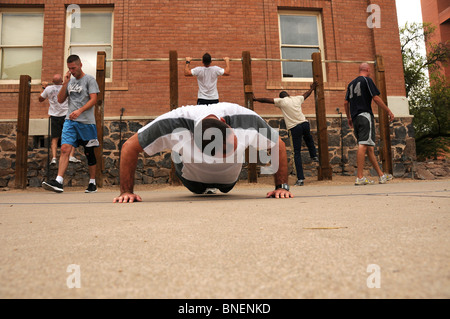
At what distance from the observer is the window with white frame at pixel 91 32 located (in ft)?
24.3

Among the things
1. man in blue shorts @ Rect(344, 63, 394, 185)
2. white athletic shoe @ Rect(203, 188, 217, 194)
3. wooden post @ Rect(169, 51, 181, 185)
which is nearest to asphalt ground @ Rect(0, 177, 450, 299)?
white athletic shoe @ Rect(203, 188, 217, 194)

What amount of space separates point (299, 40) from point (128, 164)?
674 centimetres

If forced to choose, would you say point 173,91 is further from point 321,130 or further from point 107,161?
point 321,130

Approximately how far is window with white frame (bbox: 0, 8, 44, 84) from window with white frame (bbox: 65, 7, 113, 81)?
83 centimetres

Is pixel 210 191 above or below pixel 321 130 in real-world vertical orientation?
below

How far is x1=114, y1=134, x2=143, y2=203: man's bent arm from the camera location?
8.23ft

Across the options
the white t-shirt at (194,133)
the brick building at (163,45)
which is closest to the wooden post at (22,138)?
the brick building at (163,45)

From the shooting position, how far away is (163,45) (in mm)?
7293

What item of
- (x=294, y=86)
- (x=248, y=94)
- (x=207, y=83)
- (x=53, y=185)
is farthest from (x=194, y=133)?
(x=294, y=86)

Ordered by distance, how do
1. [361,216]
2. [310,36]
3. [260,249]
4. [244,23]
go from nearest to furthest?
[260,249] < [361,216] < [244,23] < [310,36]

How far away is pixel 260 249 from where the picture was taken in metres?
0.89
